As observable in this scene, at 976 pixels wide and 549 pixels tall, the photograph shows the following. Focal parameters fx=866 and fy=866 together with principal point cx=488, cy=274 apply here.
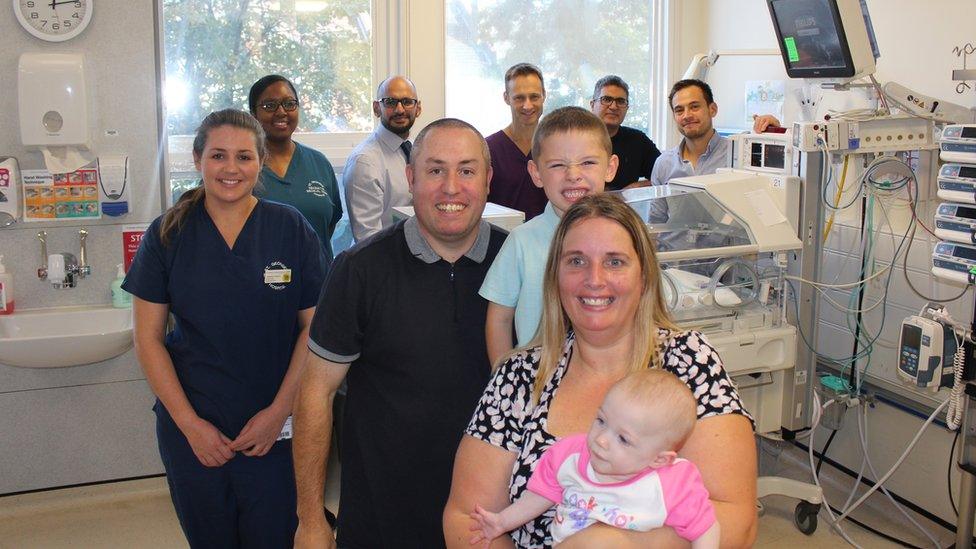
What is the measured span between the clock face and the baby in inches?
112

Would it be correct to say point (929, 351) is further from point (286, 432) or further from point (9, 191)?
point (9, 191)

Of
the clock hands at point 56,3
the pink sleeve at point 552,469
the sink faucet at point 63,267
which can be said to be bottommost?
the pink sleeve at point 552,469

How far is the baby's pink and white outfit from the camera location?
1345mm

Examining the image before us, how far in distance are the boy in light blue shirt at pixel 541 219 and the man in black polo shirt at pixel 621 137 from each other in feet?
6.29

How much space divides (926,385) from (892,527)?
0.79m

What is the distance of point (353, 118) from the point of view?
Answer: 4.39 m

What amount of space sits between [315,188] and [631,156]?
5.10 feet

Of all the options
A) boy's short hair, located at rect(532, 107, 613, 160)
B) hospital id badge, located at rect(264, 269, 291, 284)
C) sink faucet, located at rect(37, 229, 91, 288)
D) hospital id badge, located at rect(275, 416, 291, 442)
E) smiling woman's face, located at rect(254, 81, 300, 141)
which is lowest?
hospital id badge, located at rect(275, 416, 291, 442)

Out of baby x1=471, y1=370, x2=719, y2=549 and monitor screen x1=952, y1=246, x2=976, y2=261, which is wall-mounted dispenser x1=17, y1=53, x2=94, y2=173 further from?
monitor screen x1=952, y1=246, x2=976, y2=261

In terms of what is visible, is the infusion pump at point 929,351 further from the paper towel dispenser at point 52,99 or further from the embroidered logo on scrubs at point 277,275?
the paper towel dispenser at point 52,99

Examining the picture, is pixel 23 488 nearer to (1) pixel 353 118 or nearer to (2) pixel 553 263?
(1) pixel 353 118

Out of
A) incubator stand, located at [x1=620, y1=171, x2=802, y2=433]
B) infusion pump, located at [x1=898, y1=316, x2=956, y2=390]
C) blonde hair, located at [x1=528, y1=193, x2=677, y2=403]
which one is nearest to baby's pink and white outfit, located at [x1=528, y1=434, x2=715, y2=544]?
blonde hair, located at [x1=528, y1=193, x2=677, y2=403]

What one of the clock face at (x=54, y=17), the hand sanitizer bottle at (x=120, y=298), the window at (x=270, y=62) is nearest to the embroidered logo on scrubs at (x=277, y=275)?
the hand sanitizer bottle at (x=120, y=298)

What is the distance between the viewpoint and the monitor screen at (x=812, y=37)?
2.91 meters
